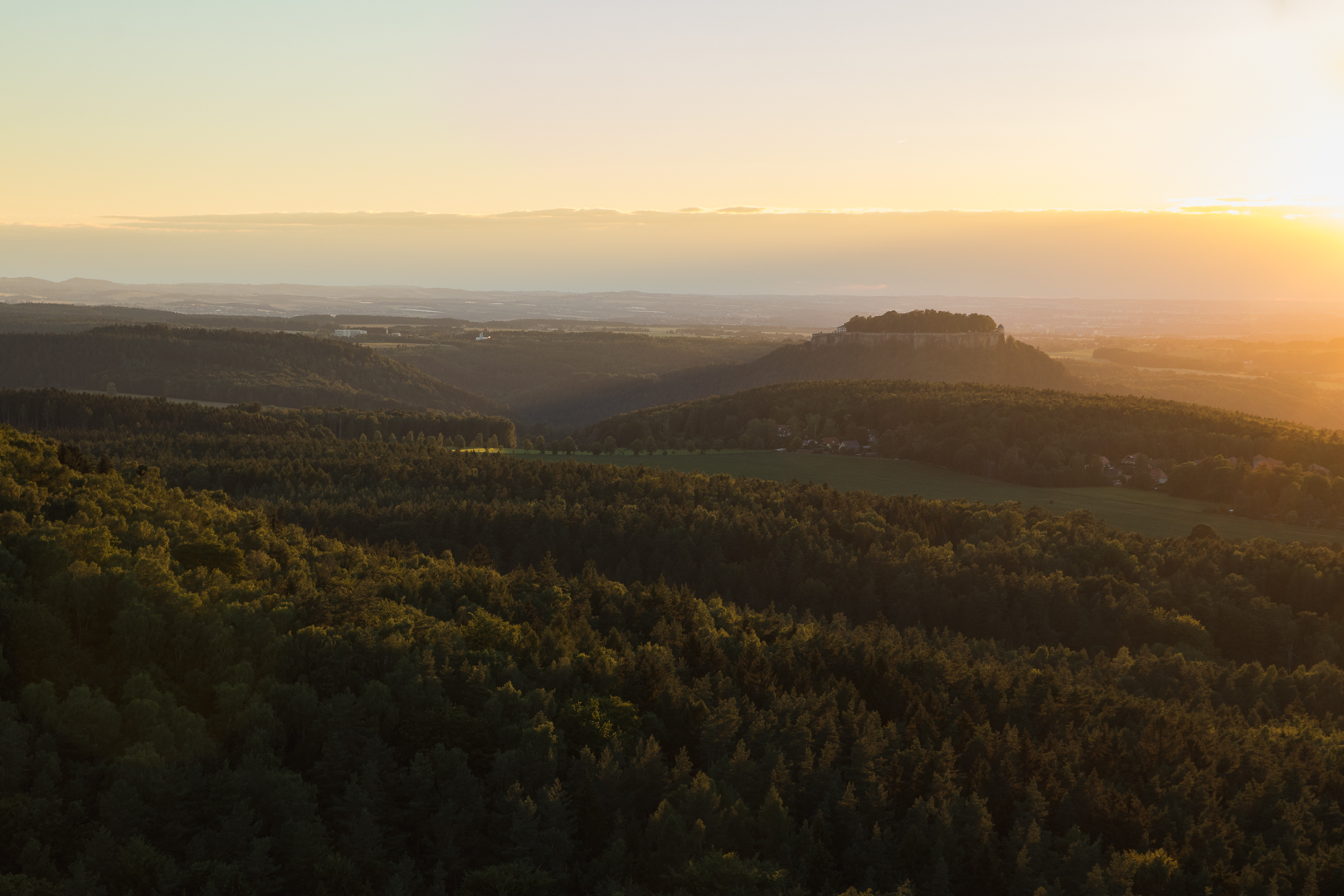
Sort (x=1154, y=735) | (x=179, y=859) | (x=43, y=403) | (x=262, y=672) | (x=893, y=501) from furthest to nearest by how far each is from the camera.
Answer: (x=43, y=403), (x=893, y=501), (x=1154, y=735), (x=262, y=672), (x=179, y=859)

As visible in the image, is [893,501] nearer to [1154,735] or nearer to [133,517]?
[1154,735]

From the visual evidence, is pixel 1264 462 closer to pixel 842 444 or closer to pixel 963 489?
pixel 963 489

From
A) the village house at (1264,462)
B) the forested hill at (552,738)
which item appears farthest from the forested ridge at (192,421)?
the village house at (1264,462)

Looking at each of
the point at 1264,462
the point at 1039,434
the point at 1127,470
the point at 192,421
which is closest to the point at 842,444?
the point at 1039,434

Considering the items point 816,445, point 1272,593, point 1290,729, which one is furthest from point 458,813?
point 816,445

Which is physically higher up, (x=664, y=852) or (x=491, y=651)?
(x=491, y=651)

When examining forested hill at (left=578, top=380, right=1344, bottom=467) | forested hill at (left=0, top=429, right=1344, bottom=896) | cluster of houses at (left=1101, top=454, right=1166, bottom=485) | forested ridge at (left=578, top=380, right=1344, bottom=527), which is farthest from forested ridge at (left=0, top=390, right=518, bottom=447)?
cluster of houses at (left=1101, top=454, right=1166, bottom=485)

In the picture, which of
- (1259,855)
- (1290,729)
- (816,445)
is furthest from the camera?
(816,445)

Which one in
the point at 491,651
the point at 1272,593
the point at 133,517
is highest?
the point at 133,517
